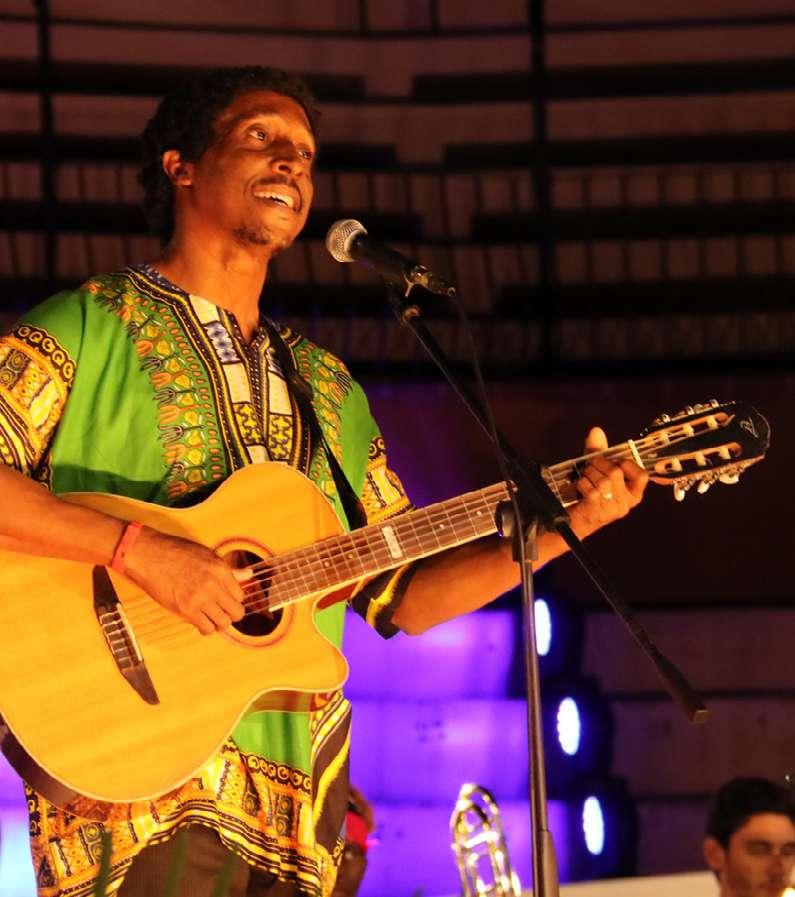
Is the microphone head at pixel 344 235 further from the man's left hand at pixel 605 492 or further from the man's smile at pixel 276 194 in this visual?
the man's left hand at pixel 605 492

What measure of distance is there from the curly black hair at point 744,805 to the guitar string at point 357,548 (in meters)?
1.72

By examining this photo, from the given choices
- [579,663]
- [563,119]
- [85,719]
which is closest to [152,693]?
[85,719]

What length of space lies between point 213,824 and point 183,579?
39cm

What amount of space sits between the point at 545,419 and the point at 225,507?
3569 millimetres

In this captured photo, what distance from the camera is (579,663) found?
5.99 metres

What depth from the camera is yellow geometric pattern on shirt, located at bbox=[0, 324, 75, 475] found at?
272cm

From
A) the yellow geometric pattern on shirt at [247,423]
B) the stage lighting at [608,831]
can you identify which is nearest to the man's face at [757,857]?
the stage lighting at [608,831]

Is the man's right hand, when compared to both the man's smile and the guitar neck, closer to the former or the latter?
the guitar neck

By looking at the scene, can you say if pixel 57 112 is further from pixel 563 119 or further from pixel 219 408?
pixel 219 408

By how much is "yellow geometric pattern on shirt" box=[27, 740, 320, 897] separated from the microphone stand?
1.94 feet

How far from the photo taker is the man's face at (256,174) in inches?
118

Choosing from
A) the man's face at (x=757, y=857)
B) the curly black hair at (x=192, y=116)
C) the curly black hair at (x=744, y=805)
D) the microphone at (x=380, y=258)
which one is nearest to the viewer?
the microphone at (x=380, y=258)

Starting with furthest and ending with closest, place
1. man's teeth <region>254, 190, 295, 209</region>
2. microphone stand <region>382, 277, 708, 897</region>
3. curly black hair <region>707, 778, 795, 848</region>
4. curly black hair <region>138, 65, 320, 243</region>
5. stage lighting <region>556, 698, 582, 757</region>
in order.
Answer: stage lighting <region>556, 698, 582, 757</region> → curly black hair <region>707, 778, 795, 848</region> → curly black hair <region>138, 65, 320, 243</region> → man's teeth <region>254, 190, 295, 209</region> → microphone stand <region>382, 277, 708, 897</region>

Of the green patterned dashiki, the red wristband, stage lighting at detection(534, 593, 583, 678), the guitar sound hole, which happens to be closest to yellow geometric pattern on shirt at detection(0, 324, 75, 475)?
the green patterned dashiki
